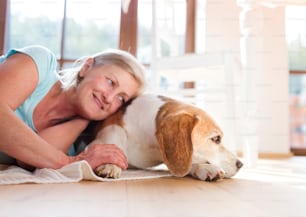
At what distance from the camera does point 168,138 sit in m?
0.93

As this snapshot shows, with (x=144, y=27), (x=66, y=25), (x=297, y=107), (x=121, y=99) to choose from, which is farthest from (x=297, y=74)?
(x=121, y=99)

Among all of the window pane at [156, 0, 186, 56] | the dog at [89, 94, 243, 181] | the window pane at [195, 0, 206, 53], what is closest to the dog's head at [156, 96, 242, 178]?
the dog at [89, 94, 243, 181]

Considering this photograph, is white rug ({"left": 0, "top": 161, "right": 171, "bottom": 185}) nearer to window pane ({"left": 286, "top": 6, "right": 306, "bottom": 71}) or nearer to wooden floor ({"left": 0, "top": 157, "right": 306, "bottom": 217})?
wooden floor ({"left": 0, "top": 157, "right": 306, "bottom": 217})

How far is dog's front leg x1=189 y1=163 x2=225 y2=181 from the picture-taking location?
0.99 metres

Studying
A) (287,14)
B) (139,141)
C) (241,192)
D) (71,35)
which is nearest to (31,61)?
(139,141)

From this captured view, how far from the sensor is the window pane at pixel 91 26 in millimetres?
2604

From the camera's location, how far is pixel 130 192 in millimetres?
756

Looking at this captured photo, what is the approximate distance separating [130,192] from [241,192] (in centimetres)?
24

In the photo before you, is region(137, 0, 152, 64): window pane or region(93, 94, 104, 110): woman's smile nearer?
region(93, 94, 104, 110): woman's smile

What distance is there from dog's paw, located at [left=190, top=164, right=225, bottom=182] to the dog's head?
0.13 ft

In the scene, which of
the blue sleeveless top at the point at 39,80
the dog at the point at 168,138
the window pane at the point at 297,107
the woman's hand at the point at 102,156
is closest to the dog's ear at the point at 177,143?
the dog at the point at 168,138

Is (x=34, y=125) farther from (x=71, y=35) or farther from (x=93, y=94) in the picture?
(x=71, y=35)

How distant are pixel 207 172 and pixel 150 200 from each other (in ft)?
1.13

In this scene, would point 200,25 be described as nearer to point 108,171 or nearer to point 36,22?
point 36,22
